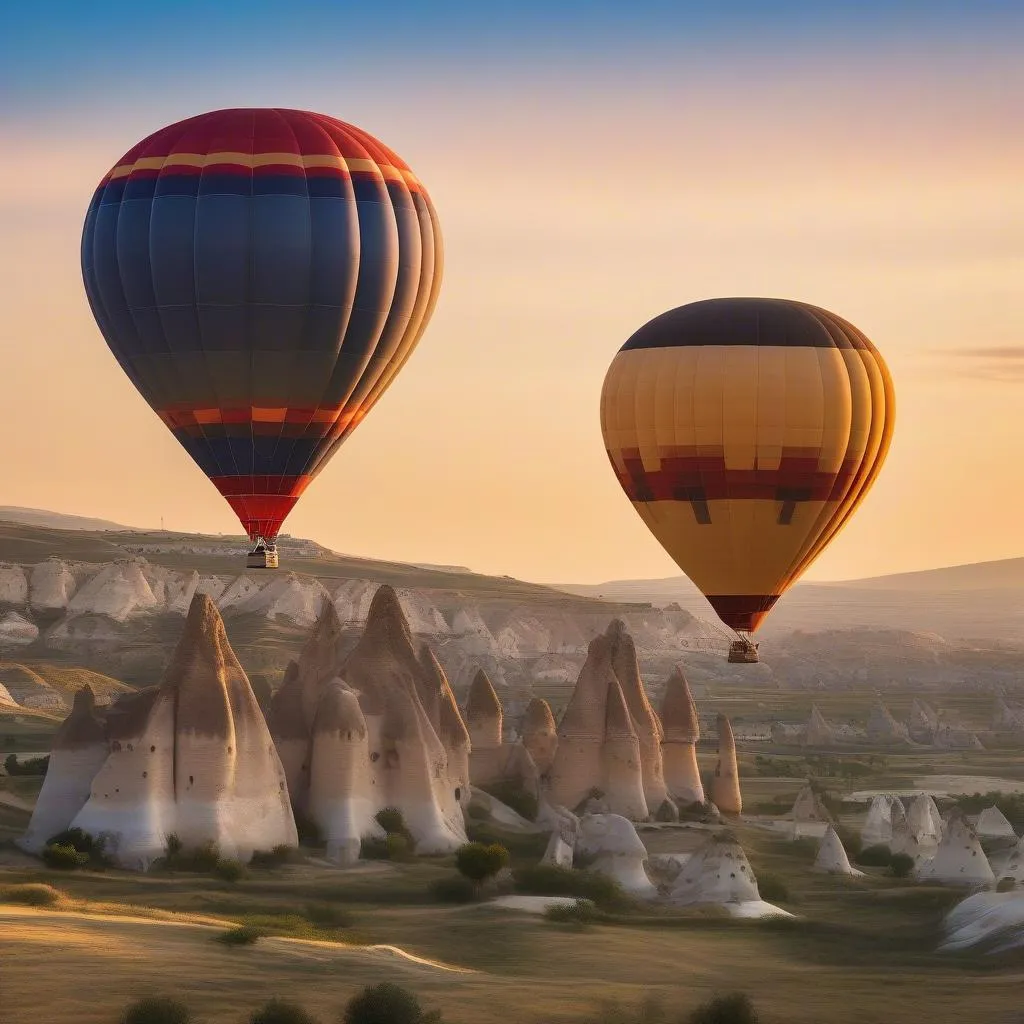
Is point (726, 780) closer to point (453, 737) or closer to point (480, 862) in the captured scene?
point (453, 737)

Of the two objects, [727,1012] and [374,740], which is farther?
[374,740]

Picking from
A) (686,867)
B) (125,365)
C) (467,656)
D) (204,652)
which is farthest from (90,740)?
(467,656)

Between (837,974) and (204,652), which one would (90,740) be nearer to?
(204,652)

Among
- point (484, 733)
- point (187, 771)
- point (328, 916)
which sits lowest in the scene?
point (328, 916)

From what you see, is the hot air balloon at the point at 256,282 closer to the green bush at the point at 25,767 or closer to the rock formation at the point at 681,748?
the green bush at the point at 25,767

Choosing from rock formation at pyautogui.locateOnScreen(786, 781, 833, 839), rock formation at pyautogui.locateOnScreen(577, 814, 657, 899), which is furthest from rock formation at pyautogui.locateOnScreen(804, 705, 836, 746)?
rock formation at pyautogui.locateOnScreen(577, 814, 657, 899)

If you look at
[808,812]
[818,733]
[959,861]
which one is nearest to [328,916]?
[959,861]
